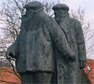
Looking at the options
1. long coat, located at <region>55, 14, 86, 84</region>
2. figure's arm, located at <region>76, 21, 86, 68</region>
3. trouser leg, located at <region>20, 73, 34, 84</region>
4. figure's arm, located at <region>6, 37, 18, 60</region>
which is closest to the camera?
trouser leg, located at <region>20, 73, 34, 84</region>

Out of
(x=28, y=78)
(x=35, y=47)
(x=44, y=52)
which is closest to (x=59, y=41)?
(x=44, y=52)

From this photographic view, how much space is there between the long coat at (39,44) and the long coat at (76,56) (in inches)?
11.1

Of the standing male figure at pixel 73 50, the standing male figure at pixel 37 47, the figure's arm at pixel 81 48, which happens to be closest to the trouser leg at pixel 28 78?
the standing male figure at pixel 37 47

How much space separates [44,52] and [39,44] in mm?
208

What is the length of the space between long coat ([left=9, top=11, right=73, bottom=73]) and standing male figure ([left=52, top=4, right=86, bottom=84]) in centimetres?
32

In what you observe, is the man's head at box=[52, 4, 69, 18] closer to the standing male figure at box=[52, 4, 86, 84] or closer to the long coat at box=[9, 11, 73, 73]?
the standing male figure at box=[52, 4, 86, 84]

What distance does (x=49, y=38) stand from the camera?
6.93 meters

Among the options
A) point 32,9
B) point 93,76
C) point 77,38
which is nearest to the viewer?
point 32,9

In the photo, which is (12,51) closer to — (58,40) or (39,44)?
(39,44)

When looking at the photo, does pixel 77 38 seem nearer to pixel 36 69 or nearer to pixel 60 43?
pixel 60 43

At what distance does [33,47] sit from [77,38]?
131 centimetres

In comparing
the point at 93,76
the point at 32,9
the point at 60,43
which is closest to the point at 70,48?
the point at 60,43

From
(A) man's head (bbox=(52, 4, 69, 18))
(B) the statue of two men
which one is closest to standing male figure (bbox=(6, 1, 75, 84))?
(B) the statue of two men

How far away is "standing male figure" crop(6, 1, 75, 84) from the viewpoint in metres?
6.72
